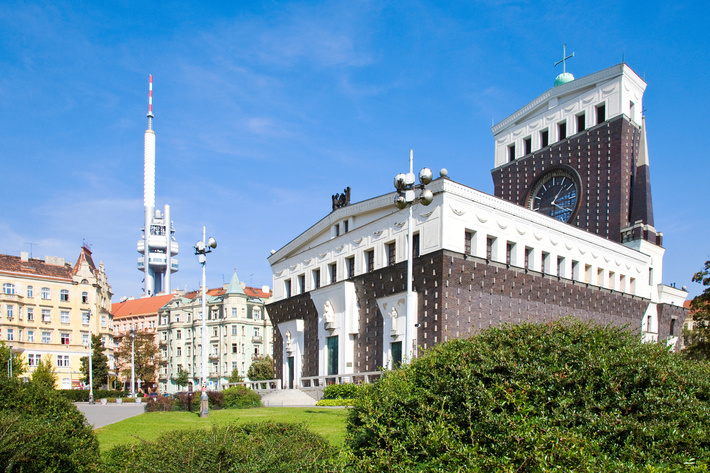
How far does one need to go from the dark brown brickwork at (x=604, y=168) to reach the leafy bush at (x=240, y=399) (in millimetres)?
29852

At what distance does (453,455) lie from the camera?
7.07 metres

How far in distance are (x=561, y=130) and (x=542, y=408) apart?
155ft

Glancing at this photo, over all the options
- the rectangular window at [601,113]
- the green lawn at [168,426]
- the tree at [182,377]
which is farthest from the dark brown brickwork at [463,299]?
the tree at [182,377]

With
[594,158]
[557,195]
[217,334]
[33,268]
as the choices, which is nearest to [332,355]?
[557,195]

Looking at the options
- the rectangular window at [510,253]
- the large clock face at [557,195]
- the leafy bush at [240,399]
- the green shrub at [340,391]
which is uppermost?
the large clock face at [557,195]

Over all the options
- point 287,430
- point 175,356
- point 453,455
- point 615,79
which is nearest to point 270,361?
point 175,356

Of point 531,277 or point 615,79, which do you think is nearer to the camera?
point 531,277

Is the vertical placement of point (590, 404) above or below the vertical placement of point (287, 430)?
above

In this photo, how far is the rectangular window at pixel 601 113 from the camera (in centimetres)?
4772

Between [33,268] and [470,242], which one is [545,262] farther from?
[33,268]

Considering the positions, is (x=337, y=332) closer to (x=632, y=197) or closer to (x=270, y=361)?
(x=632, y=197)

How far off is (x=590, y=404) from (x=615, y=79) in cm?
4502

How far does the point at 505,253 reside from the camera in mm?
34625

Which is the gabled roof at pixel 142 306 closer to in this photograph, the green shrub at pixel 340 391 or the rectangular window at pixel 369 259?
the rectangular window at pixel 369 259
